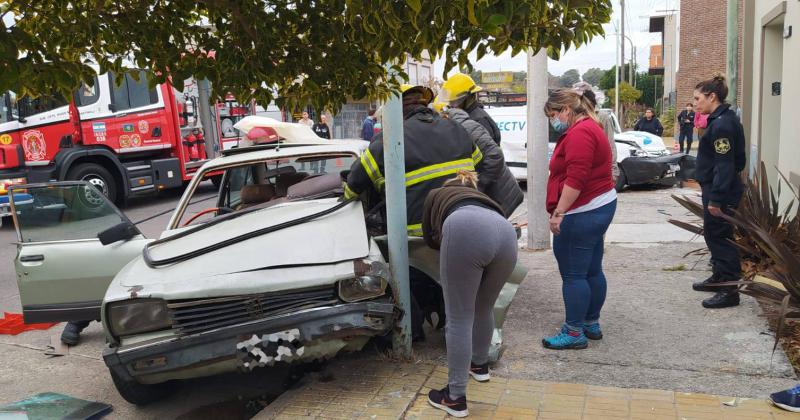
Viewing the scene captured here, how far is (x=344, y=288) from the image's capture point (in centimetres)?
369

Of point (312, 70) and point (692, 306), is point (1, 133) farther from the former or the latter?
point (692, 306)

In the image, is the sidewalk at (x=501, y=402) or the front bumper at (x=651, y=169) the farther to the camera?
the front bumper at (x=651, y=169)

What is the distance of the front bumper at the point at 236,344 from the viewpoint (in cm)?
357

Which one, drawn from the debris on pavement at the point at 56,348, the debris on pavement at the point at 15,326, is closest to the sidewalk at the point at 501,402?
the debris on pavement at the point at 56,348

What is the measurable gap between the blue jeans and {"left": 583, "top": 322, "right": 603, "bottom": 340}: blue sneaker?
0.15 m

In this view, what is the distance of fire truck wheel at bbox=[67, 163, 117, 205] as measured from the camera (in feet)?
40.7

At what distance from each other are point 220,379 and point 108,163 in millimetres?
9707

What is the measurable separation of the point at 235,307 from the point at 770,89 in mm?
7825

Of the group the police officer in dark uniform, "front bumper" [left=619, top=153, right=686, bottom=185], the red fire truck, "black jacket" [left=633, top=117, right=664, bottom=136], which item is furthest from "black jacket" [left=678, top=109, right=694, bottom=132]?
the police officer in dark uniform

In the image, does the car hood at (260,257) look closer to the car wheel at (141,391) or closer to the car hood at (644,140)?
the car wheel at (141,391)

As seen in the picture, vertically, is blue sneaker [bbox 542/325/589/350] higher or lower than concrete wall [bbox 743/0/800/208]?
lower

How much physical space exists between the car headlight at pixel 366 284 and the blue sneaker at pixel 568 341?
1.38 metres

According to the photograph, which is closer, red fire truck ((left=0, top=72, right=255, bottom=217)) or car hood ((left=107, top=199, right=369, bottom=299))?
car hood ((left=107, top=199, right=369, bottom=299))

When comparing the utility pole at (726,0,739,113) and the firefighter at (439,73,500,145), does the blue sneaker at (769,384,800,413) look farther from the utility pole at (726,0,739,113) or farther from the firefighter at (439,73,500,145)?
the utility pole at (726,0,739,113)
